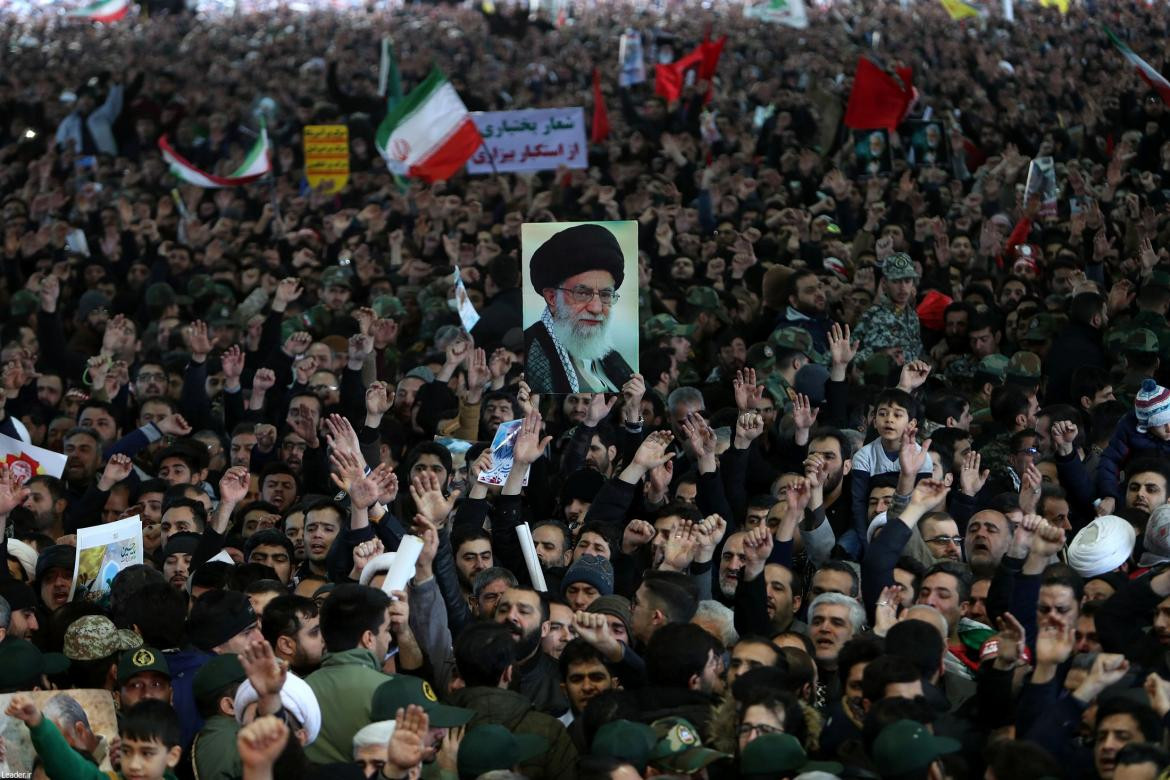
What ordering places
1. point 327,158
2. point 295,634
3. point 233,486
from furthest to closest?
1. point 327,158
2. point 233,486
3. point 295,634

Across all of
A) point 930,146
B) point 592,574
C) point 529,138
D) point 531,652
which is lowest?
point 930,146

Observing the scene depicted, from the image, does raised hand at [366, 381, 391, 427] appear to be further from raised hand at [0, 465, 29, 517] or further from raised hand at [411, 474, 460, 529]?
raised hand at [411, 474, 460, 529]

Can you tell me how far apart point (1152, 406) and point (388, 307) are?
5.53 meters

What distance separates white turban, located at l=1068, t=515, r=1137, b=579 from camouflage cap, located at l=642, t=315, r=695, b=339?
14.9 ft

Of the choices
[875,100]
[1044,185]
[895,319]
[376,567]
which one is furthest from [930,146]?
[376,567]

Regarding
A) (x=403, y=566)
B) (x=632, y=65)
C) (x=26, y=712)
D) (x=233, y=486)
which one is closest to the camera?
(x=26, y=712)

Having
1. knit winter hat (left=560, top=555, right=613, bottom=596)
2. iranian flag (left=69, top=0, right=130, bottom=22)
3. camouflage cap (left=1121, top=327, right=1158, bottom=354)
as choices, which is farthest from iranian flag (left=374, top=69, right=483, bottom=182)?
iranian flag (left=69, top=0, right=130, bottom=22)

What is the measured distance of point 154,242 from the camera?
53.1 ft

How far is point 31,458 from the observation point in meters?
9.74

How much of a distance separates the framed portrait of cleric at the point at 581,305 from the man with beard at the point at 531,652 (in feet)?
7.89

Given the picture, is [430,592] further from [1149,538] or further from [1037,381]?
[1037,381]

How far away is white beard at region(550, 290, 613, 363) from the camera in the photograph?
29.6 feet

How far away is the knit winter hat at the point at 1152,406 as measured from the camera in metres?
8.84

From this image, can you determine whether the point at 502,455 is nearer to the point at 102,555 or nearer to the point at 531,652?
the point at 102,555
